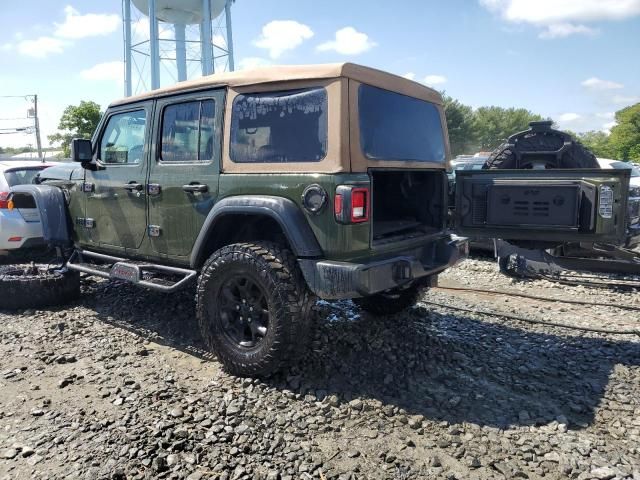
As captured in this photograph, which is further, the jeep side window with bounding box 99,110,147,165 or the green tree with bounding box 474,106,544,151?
the green tree with bounding box 474,106,544,151

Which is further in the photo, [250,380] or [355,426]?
[250,380]

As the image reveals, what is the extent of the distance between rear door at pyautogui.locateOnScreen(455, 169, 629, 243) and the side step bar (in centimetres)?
237

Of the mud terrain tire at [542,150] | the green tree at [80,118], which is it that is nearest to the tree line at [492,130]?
the green tree at [80,118]

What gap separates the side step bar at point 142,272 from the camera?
3.95 metres

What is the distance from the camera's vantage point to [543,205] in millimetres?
3824

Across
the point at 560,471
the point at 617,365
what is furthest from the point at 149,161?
the point at 617,365

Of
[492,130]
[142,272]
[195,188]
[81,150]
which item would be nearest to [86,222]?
[81,150]

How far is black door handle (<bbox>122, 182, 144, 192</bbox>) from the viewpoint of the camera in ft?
14.0

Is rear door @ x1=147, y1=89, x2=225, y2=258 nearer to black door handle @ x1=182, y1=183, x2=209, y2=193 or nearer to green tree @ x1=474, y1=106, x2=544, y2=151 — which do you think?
black door handle @ x1=182, y1=183, x2=209, y2=193

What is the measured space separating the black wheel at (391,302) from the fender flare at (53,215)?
3228 millimetres

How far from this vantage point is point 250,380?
3.43 metres

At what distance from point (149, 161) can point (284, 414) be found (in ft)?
8.09

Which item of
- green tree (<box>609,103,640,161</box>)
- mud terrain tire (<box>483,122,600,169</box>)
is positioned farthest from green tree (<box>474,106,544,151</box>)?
mud terrain tire (<box>483,122,600,169</box>)

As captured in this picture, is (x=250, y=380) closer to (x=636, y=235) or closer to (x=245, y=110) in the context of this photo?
(x=245, y=110)
